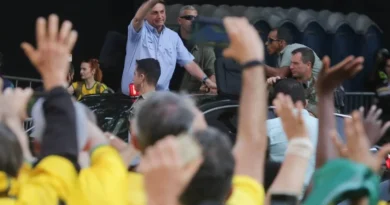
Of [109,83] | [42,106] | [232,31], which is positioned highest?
[232,31]

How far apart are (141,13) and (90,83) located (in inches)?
105

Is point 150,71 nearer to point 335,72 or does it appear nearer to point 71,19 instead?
point 335,72

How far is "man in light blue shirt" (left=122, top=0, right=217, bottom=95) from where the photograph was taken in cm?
1016

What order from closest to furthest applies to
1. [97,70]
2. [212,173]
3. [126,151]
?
[212,173] → [126,151] → [97,70]

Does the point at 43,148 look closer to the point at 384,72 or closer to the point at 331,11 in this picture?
the point at 384,72

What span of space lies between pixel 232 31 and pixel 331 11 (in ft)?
44.5


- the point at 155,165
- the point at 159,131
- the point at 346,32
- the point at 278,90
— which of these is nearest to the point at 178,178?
the point at 155,165

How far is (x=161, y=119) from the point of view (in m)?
3.47

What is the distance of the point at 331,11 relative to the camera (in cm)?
1720

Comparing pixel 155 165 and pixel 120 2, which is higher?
pixel 155 165

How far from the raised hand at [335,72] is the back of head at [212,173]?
1034 mm

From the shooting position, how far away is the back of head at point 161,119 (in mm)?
3453

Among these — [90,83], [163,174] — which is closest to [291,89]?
[163,174]

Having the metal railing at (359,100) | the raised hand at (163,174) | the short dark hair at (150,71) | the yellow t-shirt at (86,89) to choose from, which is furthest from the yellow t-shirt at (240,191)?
the metal railing at (359,100)
